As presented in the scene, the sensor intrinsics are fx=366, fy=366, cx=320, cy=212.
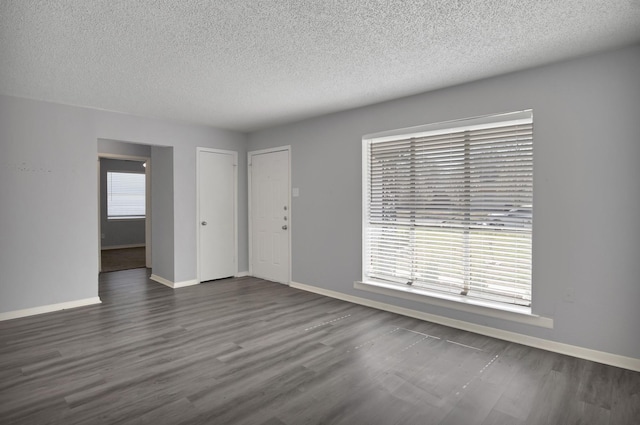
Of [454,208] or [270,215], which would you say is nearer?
[454,208]

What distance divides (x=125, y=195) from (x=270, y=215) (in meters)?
6.47

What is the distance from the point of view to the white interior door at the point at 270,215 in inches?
223

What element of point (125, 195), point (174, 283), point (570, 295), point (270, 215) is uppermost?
point (125, 195)

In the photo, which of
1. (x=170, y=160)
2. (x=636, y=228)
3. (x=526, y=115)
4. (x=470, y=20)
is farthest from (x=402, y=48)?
(x=170, y=160)

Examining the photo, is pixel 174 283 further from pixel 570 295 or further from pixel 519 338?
pixel 570 295

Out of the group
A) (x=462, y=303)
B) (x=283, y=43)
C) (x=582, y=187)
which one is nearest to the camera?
(x=283, y=43)

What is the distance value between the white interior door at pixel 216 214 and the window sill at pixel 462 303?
8.22 ft

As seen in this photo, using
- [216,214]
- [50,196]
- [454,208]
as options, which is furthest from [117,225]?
[454,208]

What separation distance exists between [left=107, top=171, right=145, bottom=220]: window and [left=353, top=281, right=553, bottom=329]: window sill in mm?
8282

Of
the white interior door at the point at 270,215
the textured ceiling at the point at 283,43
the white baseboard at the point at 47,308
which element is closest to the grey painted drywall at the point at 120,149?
the white interior door at the point at 270,215

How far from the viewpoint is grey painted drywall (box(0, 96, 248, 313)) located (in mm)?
4051

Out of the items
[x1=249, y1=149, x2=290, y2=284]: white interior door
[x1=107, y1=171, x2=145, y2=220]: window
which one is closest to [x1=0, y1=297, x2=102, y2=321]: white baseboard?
[x1=249, y1=149, x2=290, y2=284]: white interior door

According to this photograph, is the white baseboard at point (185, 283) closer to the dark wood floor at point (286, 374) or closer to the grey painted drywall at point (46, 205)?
the grey painted drywall at point (46, 205)

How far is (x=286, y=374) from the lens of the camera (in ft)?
9.03
